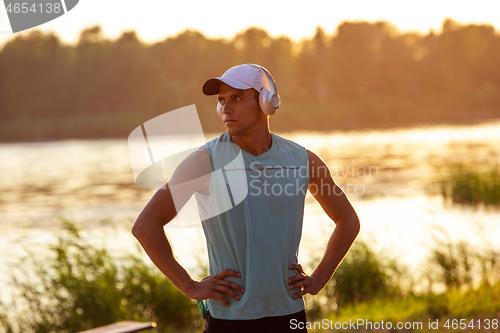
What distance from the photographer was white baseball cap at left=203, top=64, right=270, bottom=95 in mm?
2178

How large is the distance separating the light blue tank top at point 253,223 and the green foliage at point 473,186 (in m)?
13.9

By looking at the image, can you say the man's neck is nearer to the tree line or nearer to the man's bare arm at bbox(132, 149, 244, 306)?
the man's bare arm at bbox(132, 149, 244, 306)

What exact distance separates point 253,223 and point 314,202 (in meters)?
15.0

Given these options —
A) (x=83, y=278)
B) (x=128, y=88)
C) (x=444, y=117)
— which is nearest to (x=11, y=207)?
(x=83, y=278)

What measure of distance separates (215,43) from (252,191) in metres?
40.7

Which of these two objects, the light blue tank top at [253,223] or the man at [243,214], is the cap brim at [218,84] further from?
the light blue tank top at [253,223]

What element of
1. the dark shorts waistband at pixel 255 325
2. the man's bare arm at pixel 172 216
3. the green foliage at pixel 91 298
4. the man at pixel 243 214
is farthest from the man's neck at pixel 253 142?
the green foliage at pixel 91 298

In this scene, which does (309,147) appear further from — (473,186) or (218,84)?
(218,84)

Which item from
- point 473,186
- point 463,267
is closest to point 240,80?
point 463,267

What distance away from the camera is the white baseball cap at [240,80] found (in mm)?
2178

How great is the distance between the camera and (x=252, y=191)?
83.9 inches

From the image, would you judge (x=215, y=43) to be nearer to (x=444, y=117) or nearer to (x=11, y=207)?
(x=11, y=207)

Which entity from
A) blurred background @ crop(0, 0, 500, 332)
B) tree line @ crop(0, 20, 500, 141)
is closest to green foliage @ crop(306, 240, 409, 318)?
blurred background @ crop(0, 0, 500, 332)

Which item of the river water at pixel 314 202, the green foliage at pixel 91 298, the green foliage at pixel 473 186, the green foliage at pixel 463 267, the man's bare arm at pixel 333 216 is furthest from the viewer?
the green foliage at pixel 473 186
